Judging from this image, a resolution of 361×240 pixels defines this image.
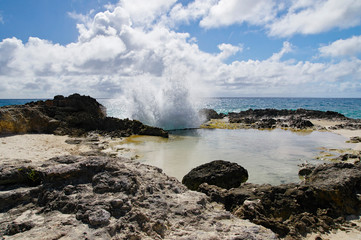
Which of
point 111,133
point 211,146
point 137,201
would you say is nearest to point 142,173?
point 137,201

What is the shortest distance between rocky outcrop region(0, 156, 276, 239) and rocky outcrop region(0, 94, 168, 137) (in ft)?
40.2

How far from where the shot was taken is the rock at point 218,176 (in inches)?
270

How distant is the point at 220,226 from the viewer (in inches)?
126

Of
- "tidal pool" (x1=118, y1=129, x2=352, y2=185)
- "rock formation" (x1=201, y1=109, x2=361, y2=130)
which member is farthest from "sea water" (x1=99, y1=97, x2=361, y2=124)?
"tidal pool" (x1=118, y1=129, x2=352, y2=185)

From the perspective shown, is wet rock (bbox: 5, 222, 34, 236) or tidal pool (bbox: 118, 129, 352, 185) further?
tidal pool (bbox: 118, 129, 352, 185)

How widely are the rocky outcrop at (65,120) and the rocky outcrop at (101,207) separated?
12.2 metres

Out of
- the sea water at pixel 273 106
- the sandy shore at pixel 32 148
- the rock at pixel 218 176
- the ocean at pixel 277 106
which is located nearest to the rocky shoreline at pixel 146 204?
the rock at pixel 218 176

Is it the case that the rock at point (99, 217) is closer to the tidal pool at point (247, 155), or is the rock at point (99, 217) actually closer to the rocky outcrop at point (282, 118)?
the tidal pool at point (247, 155)

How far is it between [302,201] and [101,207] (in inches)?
167

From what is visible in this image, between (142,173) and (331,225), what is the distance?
386 cm

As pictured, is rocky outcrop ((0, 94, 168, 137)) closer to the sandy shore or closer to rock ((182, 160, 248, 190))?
the sandy shore

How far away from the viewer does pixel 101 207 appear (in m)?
3.14

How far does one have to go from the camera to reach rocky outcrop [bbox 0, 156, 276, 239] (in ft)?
9.48

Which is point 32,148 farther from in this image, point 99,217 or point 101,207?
point 99,217
